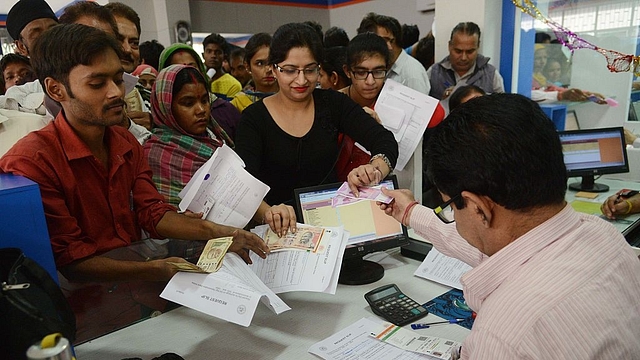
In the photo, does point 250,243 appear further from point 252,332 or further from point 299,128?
point 299,128

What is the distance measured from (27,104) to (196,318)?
1171 millimetres

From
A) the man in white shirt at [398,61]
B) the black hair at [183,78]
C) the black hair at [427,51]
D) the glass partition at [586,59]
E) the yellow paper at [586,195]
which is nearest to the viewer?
the black hair at [183,78]

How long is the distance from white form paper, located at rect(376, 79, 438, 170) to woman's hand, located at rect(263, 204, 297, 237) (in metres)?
0.72

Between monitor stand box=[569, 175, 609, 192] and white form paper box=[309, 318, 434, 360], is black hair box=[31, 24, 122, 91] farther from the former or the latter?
monitor stand box=[569, 175, 609, 192]

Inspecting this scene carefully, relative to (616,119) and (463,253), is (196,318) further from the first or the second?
(616,119)

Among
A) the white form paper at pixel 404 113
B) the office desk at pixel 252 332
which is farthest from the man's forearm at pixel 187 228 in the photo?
the white form paper at pixel 404 113

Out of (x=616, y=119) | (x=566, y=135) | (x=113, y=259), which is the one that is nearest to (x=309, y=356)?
(x=113, y=259)

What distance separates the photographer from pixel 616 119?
3385 millimetres

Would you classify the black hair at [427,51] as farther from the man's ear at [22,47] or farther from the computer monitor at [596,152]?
the man's ear at [22,47]

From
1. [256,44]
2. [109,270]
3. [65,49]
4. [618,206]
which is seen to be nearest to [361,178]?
[109,270]

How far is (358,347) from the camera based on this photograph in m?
1.12

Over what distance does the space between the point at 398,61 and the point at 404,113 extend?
1116 millimetres

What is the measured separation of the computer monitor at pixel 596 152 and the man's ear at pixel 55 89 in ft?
8.04

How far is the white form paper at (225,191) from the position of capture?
4.53 feet
